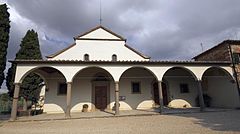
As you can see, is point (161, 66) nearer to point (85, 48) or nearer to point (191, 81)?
point (191, 81)

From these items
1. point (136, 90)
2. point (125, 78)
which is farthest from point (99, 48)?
point (136, 90)

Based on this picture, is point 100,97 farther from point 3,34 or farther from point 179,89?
point 3,34

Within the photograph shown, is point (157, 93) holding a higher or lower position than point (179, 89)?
lower

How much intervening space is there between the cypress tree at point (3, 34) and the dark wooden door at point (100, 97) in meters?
7.48

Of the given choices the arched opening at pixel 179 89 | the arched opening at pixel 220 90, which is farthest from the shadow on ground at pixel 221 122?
the arched opening at pixel 179 89

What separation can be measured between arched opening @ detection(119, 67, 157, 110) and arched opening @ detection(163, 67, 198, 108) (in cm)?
159

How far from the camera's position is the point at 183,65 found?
41.4 feet

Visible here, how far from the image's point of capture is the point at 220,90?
1444 centimetres

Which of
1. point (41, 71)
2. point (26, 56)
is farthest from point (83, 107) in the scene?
point (26, 56)

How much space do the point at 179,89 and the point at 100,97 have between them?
7.39 m

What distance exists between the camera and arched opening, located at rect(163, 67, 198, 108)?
15.8 m

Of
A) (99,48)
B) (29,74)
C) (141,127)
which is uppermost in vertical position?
(99,48)

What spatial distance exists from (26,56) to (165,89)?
47.1 feet

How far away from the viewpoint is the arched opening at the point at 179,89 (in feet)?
51.9
